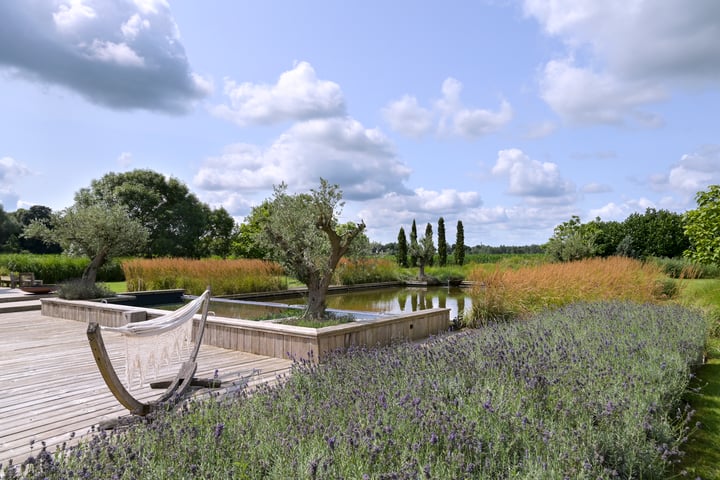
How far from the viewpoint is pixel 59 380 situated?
14.5 ft

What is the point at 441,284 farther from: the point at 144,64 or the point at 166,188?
the point at 166,188

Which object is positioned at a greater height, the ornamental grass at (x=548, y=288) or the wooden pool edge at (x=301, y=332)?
the ornamental grass at (x=548, y=288)

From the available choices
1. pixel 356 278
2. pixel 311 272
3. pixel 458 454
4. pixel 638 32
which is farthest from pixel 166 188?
pixel 458 454

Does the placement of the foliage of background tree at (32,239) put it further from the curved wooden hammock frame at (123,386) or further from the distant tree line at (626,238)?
the curved wooden hammock frame at (123,386)

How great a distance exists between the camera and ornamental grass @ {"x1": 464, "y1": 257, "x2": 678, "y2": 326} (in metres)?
8.01

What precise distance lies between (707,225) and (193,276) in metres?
13.2

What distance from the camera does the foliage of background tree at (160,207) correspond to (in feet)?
93.6

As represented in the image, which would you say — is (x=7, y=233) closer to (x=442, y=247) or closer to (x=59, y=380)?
(x=442, y=247)

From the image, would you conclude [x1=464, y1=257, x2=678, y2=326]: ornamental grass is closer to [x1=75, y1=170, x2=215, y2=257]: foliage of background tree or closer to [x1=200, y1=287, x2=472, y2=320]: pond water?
[x1=200, y1=287, x2=472, y2=320]: pond water

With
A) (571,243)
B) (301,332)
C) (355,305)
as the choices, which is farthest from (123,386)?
(571,243)

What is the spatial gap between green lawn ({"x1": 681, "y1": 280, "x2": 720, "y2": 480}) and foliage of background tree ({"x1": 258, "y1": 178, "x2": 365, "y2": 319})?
4726 mm

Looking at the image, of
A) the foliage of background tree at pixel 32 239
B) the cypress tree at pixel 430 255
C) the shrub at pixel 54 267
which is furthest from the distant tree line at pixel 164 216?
the cypress tree at pixel 430 255

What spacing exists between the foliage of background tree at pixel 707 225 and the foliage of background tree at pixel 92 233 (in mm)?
12970

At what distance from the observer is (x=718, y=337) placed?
6809mm
